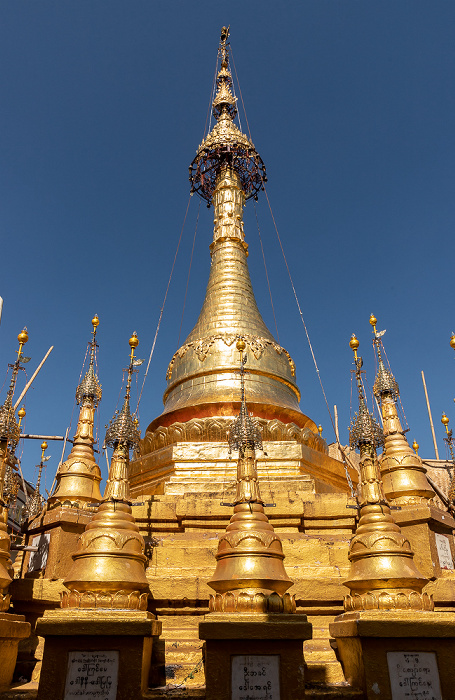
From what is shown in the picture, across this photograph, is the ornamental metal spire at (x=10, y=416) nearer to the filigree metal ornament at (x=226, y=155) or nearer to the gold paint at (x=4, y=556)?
the gold paint at (x=4, y=556)

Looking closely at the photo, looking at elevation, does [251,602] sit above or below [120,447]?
below

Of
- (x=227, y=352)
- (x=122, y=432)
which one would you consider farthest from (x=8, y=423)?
(x=227, y=352)

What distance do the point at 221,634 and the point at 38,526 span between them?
5.16m

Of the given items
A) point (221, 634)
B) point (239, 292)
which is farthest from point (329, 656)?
point (239, 292)

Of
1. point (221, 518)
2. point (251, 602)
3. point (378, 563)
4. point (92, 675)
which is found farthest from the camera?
point (221, 518)

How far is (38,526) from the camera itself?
32.9 feet

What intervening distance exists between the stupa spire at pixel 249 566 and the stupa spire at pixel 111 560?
3.51 ft

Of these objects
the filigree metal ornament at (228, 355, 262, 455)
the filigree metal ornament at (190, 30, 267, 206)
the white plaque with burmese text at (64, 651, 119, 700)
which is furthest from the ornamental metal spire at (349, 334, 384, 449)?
the filigree metal ornament at (190, 30, 267, 206)

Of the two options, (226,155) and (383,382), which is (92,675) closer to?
(383,382)

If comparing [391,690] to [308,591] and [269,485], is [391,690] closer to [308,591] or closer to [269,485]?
[308,591]

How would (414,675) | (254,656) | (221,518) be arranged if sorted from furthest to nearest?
(221,518), (414,675), (254,656)

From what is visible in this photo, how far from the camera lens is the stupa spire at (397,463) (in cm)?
1098

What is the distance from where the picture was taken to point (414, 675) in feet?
Result: 21.3

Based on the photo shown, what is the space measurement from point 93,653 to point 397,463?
292 inches
